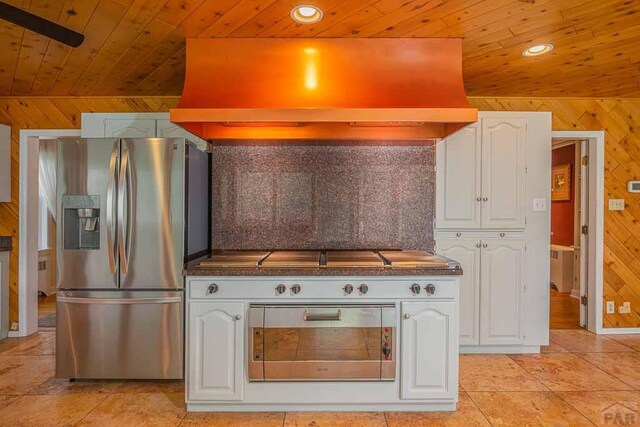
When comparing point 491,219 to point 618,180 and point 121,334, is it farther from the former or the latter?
point 121,334

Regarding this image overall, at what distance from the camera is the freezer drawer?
2.56 meters

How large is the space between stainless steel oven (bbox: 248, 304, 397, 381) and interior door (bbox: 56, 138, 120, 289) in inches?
45.6

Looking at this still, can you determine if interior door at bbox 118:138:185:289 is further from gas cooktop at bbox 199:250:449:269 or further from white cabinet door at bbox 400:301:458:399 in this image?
white cabinet door at bbox 400:301:458:399

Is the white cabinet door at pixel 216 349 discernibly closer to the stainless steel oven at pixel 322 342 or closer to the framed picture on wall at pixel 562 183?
the stainless steel oven at pixel 322 342

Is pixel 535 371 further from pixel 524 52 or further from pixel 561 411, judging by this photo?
pixel 524 52

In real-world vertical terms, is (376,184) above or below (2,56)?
below

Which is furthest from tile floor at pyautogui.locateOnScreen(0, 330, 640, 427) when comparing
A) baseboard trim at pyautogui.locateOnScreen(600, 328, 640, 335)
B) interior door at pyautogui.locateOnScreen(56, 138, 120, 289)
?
interior door at pyautogui.locateOnScreen(56, 138, 120, 289)

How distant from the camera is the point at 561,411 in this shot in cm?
231

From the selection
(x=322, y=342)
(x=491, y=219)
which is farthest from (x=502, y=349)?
(x=322, y=342)

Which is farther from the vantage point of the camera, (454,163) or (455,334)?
(454,163)

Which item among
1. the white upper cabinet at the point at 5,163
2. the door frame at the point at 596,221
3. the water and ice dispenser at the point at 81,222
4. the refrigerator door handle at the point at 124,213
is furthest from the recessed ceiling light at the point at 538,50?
the white upper cabinet at the point at 5,163

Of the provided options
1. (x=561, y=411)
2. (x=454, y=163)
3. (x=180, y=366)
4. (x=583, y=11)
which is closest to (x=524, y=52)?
(x=583, y=11)

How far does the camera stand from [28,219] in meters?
3.64

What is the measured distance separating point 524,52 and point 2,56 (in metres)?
3.65
